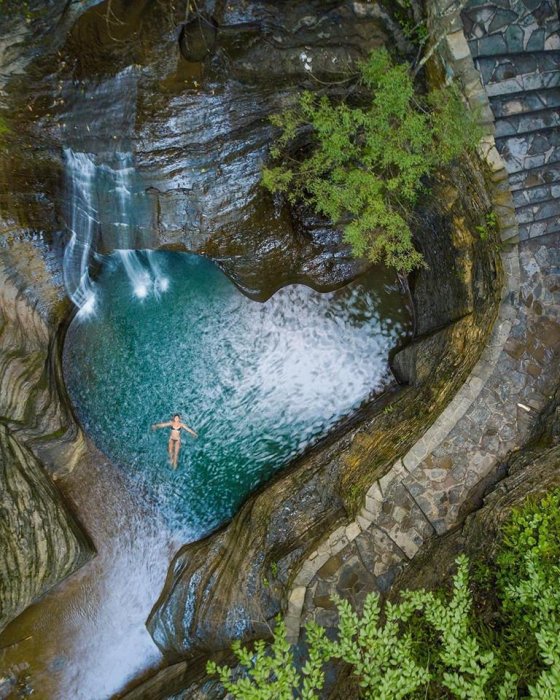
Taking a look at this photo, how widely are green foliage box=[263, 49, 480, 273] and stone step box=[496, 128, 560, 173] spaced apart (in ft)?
2.85

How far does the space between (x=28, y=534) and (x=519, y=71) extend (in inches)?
360

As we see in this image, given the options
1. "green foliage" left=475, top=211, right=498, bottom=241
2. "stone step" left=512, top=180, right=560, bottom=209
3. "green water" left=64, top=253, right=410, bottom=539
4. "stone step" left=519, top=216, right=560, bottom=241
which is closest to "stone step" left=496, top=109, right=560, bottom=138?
"stone step" left=512, top=180, right=560, bottom=209

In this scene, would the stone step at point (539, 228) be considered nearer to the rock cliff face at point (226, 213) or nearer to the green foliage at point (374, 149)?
the rock cliff face at point (226, 213)

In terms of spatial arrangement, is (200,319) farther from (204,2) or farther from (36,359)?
(204,2)

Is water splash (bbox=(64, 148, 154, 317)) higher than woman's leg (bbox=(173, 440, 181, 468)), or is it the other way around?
water splash (bbox=(64, 148, 154, 317))

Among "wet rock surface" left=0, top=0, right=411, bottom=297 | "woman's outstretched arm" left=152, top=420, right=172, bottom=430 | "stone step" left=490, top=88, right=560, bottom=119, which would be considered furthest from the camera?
"woman's outstretched arm" left=152, top=420, right=172, bottom=430

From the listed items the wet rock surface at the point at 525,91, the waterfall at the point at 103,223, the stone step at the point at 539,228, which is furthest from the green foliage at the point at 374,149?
the waterfall at the point at 103,223

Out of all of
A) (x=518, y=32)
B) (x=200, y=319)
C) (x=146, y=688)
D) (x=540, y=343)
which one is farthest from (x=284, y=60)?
(x=146, y=688)

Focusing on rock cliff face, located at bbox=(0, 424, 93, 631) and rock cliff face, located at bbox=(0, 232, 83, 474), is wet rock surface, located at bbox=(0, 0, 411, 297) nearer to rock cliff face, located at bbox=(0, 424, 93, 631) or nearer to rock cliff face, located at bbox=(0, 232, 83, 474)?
rock cliff face, located at bbox=(0, 232, 83, 474)

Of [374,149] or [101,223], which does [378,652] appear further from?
[101,223]

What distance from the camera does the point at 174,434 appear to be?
26.0 ft

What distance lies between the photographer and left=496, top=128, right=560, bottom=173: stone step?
22.0 ft

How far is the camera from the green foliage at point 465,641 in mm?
4219

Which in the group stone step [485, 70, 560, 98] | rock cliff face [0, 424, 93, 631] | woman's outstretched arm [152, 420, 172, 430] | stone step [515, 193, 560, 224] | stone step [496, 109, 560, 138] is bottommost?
rock cliff face [0, 424, 93, 631]
